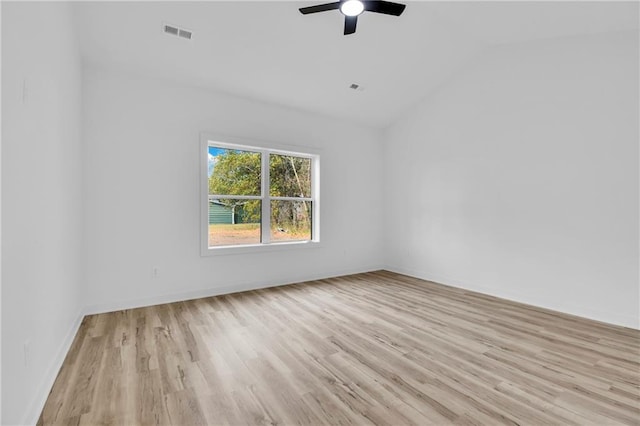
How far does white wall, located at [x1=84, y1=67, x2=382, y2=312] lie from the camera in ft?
11.2

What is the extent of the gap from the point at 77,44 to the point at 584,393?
5.07 meters

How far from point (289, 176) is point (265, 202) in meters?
0.64

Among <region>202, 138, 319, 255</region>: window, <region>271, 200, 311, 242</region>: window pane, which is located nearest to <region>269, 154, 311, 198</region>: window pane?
<region>202, 138, 319, 255</region>: window

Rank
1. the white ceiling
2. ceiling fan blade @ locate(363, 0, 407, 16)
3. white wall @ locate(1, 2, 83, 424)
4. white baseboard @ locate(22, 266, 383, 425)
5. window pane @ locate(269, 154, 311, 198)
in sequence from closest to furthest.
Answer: white wall @ locate(1, 2, 83, 424), white baseboard @ locate(22, 266, 383, 425), ceiling fan blade @ locate(363, 0, 407, 16), the white ceiling, window pane @ locate(269, 154, 311, 198)

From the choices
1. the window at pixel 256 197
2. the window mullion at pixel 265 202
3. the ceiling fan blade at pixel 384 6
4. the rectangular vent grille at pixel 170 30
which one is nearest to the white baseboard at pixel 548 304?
the window at pixel 256 197

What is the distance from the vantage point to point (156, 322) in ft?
10.3

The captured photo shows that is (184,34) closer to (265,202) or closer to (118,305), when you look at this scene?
(265,202)

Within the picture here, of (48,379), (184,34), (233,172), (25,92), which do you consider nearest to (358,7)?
(184,34)

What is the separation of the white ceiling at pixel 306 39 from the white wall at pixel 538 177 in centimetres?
40

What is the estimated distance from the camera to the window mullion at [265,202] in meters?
4.64

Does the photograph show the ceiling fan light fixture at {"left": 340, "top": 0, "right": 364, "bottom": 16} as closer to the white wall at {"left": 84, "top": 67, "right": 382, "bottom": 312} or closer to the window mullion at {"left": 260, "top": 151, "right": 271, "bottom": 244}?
the white wall at {"left": 84, "top": 67, "right": 382, "bottom": 312}

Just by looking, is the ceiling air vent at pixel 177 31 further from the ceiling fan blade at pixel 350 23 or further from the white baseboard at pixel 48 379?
the white baseboard at pixel 48 379

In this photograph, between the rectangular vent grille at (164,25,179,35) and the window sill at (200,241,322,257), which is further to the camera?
the window sill at (200,241,322,257)

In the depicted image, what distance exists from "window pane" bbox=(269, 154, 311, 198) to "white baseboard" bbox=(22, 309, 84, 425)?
2.89 metres
